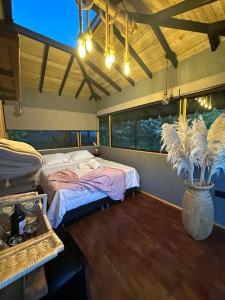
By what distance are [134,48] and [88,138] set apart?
2.79 meters

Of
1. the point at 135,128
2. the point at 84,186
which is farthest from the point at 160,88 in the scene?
the point at 84,186

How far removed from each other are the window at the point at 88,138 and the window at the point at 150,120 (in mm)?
831

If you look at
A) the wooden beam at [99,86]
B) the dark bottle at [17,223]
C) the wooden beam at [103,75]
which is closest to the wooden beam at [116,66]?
the wooden beam at [103,75]

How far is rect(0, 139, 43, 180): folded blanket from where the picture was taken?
1.83ft

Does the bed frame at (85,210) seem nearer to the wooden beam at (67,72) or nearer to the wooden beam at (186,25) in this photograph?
the wooden beam at (186,25)

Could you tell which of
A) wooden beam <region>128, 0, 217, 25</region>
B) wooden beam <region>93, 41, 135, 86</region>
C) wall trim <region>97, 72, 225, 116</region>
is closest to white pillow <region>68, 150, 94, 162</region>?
wall trim <region>97, 72, 225, 116</region>

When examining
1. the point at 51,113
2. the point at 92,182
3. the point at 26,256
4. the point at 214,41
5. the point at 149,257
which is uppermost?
the point at 214,41

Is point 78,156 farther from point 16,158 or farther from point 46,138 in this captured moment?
point 16,158

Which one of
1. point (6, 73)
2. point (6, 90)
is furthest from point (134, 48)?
point (6, 73)

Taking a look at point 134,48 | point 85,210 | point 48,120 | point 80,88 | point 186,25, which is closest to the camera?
point 186,25

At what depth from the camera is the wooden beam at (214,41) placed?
179 cm

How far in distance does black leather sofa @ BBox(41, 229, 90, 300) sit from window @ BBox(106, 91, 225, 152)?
232 cm

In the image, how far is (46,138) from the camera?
383 cm

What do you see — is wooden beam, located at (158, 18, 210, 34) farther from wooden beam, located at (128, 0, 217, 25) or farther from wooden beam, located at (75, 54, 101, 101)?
wooden beam, located at (75, 54, 101, 101)
